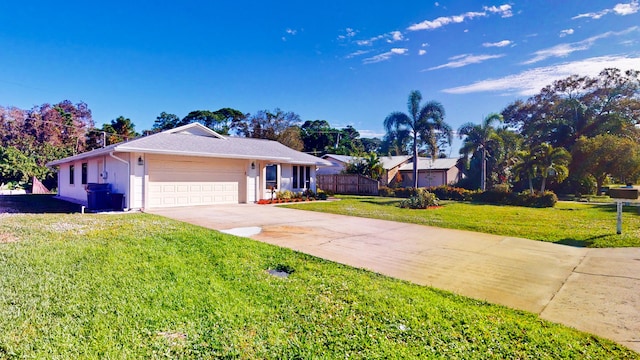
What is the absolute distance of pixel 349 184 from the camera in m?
29.0

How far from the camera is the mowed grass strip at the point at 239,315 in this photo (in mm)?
3025

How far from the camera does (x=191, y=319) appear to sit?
3.57 meters

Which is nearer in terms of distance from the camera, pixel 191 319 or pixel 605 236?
pixel 191 319

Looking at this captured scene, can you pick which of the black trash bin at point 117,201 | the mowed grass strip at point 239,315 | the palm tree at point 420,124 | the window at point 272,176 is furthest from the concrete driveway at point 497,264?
the palm tree at point 420,124

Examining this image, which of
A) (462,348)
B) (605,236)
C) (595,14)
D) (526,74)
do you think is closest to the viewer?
(462,348)

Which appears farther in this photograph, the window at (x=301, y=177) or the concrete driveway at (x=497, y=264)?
the window at (x=301, y=177)

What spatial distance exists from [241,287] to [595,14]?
49.7 ft

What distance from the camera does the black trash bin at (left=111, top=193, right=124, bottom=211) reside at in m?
13.6

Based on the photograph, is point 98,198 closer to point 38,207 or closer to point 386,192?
point 38,207

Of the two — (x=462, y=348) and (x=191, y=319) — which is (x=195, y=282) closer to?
(x=191, y=319)

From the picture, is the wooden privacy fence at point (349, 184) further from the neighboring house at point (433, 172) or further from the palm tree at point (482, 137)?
the palm tree at point (482, 137)

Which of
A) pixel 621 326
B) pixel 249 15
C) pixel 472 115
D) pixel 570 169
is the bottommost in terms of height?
pixel 621 326

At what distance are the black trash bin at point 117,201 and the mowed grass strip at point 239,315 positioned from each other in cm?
807

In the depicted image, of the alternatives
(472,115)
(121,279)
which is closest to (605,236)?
(121,279)
